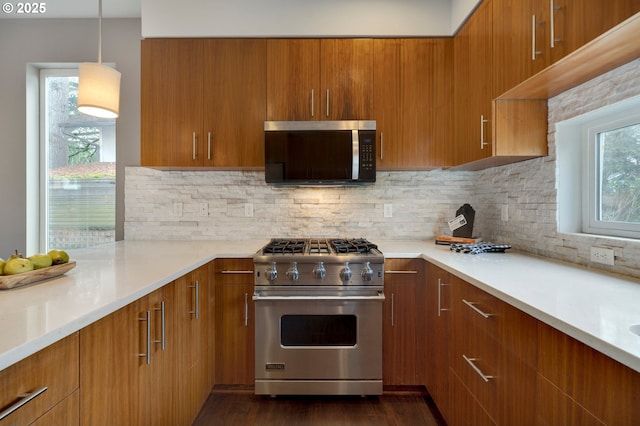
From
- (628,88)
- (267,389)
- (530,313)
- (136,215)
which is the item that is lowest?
(267,389)

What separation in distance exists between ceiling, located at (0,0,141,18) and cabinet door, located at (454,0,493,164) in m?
2.41

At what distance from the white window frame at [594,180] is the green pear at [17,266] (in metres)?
2.38

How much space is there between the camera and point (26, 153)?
286cm

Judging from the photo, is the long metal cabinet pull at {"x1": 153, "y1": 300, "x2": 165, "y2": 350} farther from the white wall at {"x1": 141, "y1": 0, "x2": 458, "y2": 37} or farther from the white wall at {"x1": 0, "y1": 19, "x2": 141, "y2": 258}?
the white wall at {"x1": 141, "y1": 0, "x2": 458, "y2": 37}

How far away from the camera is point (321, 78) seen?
8.07 feet

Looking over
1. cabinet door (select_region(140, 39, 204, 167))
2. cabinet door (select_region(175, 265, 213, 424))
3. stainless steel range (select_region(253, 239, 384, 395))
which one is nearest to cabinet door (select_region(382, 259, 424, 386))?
stainless steel range (select_region(253, 239, 384, 395))

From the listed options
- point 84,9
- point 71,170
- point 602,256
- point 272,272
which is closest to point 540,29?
point 602,256

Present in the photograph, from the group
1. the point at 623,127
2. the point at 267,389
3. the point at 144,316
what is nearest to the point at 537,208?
the point at 623,127

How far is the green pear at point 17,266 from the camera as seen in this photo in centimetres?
117

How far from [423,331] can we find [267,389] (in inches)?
39.9

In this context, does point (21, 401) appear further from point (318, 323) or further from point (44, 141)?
point (44, 141)

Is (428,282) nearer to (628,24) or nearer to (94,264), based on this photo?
(628,24)

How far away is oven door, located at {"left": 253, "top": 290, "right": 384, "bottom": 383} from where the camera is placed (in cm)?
208

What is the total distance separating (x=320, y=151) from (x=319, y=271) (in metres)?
0.85
